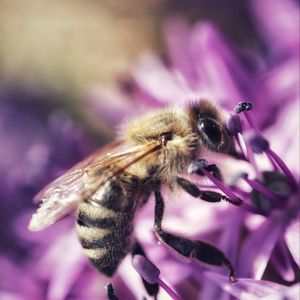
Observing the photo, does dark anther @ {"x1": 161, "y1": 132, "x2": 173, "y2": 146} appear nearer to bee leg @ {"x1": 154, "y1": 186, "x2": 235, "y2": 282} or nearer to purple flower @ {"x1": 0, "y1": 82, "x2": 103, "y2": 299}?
bee leg @ {"x1": 154, "y1": 186, "x2": 235, "y2": 282}

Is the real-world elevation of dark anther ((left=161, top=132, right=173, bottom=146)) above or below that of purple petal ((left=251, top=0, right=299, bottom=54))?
above

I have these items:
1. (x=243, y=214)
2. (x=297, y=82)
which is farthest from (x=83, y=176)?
(x=297, y=82)

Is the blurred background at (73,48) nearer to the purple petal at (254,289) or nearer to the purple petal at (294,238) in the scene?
the purple petal at (294,238)

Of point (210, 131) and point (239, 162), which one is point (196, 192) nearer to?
point (210, 131)

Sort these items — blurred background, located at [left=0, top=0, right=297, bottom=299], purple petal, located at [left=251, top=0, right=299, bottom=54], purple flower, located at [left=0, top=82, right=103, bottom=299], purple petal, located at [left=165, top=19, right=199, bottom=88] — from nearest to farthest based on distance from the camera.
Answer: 1. purple flower, located at [left=0, top=82, right=103, bottom=299]
2. purple petal, located at [left=165, top=19, right=199, bottom=88]
3. purple petal, located at [left=251, top=0, right=299, bottom=54]
4. blurred background, located at [left=0, top=0, right=297, bottom=299]

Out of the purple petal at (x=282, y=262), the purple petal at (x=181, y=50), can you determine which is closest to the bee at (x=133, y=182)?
the purple petal at (x=282, y=262)

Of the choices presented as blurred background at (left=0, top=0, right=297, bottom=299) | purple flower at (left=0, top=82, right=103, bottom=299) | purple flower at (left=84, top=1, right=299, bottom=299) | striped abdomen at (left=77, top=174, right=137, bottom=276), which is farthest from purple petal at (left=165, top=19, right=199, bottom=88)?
striped abdomen at (left=77, top=174, right=137, bottom=276)
